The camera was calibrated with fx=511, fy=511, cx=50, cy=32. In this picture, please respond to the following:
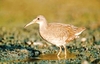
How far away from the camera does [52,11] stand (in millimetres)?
18750

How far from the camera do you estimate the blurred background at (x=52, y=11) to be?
17.9 meters

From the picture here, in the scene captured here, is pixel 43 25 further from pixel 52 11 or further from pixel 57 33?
pixel 52 11

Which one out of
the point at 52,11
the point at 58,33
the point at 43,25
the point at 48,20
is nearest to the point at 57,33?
the point at 58,33

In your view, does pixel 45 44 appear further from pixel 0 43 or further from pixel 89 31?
pixel 89 31

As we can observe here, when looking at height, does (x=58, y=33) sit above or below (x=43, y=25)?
below

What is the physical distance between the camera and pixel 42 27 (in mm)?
13070

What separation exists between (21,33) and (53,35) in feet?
10.9

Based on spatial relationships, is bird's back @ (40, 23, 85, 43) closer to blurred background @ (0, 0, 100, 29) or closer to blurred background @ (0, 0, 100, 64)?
blurred background @ (0, 0, 100, 64)

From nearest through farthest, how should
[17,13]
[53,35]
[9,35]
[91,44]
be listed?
[53,35] → [91,44] → [9,35] → [17,13]

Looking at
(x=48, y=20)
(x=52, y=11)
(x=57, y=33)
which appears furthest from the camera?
(x=52, y=11)

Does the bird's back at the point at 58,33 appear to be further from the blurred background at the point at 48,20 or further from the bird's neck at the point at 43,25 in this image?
the blurred background at the point at 48,20

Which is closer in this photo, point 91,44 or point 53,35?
point 53,35

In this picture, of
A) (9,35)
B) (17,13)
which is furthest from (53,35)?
(17,13)

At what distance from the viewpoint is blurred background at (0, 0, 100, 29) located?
17.9 m
